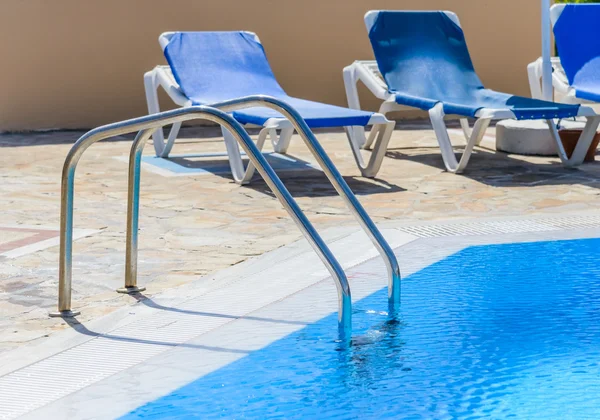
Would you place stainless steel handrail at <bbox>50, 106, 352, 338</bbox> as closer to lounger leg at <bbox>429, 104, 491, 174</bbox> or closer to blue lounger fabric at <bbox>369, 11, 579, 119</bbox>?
lounger leg at <bbox>429, 104, 491, 174</bbox>

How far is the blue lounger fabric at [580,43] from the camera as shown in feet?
29.2

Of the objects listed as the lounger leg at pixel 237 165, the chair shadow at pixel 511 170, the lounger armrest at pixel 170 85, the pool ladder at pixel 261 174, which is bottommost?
the chair shadow at pixel 511 170

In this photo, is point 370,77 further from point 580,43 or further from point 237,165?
point 237,165

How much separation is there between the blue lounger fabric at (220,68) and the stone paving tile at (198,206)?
28.5 inches

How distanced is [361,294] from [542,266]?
108 centimetres

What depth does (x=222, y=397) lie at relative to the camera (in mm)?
3164

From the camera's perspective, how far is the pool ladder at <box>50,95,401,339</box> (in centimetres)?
349

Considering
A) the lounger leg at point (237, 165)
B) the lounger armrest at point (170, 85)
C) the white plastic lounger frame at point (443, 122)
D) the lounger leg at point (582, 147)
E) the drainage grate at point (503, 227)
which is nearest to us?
the drainage grate at point (503, 227)

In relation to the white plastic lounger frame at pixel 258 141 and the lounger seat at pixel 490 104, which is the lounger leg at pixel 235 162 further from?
the lounger seat at pixel 490 104

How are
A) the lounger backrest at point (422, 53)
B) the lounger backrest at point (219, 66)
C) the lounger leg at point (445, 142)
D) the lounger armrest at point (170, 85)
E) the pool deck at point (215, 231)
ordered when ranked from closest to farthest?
1. the pool deck at point (215, 231)
2. the lounger leg at point (445, 142)
3. the lounger armrest at point (170, 85)
4. the lounger backrest at point (219, 66)
5. the lounger backrest at point (422, 53)

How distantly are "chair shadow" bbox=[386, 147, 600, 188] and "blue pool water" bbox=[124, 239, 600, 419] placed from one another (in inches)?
106

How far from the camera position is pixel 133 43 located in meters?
11.4

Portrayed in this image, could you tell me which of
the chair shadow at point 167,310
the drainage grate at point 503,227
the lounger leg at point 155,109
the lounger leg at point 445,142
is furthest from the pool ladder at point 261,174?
the lounger leg at point 155,109

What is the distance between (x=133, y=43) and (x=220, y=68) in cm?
298
